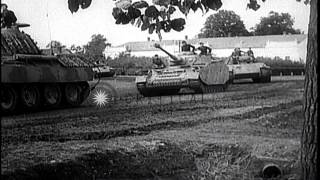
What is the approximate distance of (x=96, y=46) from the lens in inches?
76.0

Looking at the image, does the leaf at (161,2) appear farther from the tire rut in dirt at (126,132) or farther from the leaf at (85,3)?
the tire rut in dirt at (126,132)

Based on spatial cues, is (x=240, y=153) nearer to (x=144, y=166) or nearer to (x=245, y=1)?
(x=144, y=166)

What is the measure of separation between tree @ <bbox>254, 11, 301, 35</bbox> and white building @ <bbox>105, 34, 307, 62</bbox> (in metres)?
0.02

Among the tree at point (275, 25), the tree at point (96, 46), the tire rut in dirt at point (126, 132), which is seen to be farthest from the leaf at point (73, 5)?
the tree at point (275, 25)

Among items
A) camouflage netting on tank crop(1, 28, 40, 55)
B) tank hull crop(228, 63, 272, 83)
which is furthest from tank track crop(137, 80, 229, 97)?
camouflage netting on tank crop(1, 28, 40, 55)

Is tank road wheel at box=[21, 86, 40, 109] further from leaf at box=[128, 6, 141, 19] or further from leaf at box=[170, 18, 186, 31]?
leaf at box=[170, 18, 186, 31]

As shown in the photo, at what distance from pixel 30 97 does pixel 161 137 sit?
564 mm

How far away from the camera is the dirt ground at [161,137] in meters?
1.71

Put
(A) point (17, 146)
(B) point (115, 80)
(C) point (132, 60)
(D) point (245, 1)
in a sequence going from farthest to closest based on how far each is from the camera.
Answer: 1. (D) point (245, 1)
2. (C) point (132, 60)
3. (B) point (115, 80)
4. (A) point (17, 146)

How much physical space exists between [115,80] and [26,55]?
1.27ft

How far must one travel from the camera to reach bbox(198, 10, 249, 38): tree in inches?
85.0

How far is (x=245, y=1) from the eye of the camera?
7.50 feet

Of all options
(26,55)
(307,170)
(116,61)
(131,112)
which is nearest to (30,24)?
(26,55)

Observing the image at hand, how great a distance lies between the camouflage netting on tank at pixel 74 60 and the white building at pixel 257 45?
24cm
